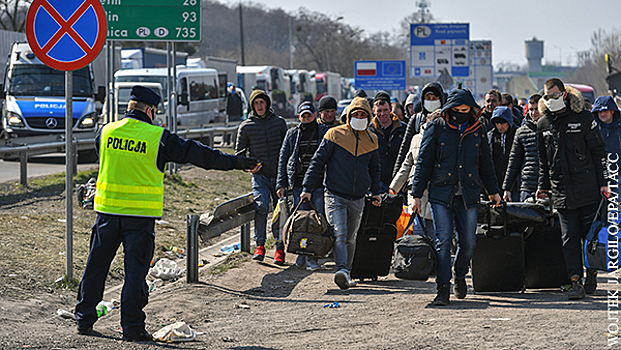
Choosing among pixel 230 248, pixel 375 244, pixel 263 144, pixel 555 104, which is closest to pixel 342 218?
pixel 375 244

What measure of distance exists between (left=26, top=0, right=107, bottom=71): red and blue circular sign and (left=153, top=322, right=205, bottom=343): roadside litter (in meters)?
2.77

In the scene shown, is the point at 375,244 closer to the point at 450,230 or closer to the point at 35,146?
the point at 450,230

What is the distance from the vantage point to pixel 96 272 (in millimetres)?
6176

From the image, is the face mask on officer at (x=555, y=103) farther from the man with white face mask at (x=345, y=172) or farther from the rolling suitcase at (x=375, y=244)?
the rolling suitcase at (x=375, y=244)

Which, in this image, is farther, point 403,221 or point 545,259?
point 403,221

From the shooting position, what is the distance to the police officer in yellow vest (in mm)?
6082

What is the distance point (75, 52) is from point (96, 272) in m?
2.42

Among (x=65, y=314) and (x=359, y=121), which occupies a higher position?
(x=359, y=121)

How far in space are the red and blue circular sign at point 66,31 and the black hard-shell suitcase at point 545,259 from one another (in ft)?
14.4

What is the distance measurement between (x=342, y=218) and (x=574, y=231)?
2193mm

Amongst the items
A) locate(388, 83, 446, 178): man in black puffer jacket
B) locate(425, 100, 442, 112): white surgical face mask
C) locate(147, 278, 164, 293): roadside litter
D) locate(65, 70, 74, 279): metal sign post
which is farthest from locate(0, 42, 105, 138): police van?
locate(425, 100, 442, 112): white surgical face mask

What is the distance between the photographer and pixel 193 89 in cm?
2939

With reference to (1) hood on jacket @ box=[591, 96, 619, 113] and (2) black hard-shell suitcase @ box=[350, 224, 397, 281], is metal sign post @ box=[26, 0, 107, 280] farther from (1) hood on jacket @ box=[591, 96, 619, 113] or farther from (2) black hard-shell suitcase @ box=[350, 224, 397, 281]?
(1) hood on jacket @ box=[591, 96, 619, 113]

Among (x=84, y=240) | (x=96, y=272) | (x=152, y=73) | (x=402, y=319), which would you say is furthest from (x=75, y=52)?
(x=152, y=73)
